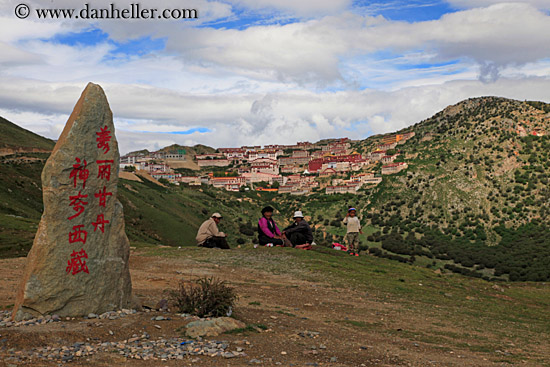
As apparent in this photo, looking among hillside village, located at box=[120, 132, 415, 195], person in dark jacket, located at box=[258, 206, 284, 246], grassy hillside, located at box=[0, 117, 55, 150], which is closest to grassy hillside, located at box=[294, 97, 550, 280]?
hillside village, located at box=[120, 132, 415, 195]

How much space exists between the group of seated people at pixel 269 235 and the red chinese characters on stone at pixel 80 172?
402 inches

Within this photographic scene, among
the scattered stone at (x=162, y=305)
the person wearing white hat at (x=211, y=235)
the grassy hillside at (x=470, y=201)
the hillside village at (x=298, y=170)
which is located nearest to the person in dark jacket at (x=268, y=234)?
the person wearing white hat at (x=211, y=235)

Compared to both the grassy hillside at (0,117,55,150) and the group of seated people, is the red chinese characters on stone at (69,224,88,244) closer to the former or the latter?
the group of seated people

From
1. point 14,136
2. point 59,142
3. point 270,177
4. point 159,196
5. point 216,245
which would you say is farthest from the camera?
point 270,177

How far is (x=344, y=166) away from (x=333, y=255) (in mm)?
116873

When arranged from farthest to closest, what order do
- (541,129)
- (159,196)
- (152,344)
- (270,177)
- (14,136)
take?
(270,177), (541,129), (14,136), (159,196), (152,344)

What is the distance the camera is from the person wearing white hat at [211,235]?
19.5 m

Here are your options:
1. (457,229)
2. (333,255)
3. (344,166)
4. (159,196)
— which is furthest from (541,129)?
(333,255)

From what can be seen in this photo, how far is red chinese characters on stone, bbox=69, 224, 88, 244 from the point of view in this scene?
899 centimetres

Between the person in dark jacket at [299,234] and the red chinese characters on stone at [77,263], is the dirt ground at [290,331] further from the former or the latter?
the person in dark jacket at [299,234]

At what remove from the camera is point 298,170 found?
→ 171750 millimetres

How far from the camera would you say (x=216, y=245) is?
66.6ft

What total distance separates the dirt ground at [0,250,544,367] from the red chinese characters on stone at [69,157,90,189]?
2583 mm

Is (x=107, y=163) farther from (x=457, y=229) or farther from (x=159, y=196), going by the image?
(x=457, y=229)
